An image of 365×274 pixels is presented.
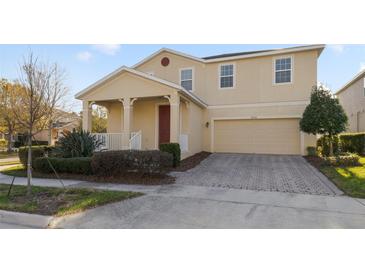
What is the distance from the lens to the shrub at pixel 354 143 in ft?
46.2

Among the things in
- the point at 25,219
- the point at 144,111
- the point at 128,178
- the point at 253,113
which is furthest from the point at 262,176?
the point at 144,111

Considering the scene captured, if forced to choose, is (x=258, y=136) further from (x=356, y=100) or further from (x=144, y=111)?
(x=356, y=100)

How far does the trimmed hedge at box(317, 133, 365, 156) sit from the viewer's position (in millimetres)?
13266

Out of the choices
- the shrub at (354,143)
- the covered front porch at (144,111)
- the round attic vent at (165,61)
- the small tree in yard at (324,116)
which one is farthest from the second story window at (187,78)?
the shrub at (354,143)

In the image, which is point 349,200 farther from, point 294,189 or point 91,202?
point 91,202

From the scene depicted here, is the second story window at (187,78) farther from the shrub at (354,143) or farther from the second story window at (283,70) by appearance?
the shrub at (354,143)

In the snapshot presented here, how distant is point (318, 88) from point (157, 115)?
30.2ft

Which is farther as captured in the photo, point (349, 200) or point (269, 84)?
point (269, 84)

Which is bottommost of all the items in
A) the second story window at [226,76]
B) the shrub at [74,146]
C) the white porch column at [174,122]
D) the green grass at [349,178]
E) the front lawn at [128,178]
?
the front lawn at [128,178]

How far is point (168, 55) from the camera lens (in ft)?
53.3

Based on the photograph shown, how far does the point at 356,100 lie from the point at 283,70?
31.5 feet

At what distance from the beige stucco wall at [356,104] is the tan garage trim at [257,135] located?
5.79 metres

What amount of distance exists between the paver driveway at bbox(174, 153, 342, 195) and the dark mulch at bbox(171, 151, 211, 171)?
326mm
